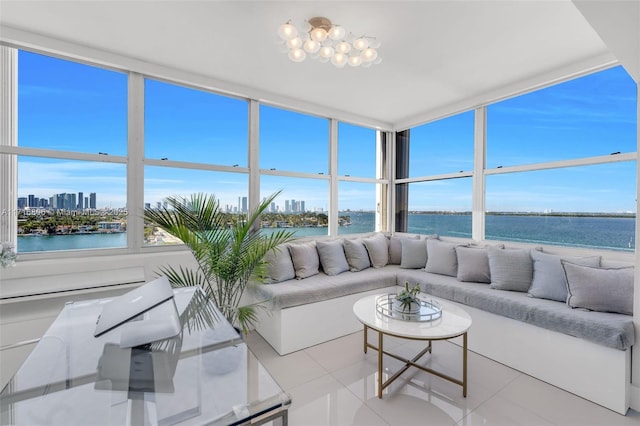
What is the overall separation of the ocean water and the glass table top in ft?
5.06

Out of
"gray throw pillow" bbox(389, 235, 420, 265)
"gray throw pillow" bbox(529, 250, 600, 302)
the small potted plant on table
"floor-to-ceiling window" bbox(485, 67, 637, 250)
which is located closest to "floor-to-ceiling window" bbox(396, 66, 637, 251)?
"floor-to-ceiling window" bbox(485, 67, 637, 250)

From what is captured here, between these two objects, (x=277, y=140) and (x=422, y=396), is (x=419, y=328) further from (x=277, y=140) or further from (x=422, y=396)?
(x=277, y=140)

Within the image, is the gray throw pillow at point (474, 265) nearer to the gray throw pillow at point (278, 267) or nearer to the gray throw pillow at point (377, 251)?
the gray throw pillow at point (377, 251)

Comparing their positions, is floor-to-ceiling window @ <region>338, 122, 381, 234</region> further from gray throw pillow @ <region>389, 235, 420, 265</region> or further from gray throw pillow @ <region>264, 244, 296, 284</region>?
gray throw pillow @ <region>264, 244, 296, 284</region>

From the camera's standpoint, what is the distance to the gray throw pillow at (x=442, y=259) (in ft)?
10.6

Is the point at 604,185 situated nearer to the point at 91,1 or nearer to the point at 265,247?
the point at 265,247

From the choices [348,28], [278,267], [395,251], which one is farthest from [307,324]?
[348,28]

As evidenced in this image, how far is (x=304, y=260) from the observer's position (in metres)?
3.18

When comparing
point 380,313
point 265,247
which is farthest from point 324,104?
point 380,313

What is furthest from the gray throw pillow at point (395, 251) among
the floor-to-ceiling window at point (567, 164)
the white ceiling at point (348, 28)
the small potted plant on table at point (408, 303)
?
the white ceiling at point (348, 28)

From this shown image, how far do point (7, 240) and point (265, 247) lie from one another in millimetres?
2093

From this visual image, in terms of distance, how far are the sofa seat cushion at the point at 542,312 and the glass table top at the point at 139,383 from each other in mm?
2290

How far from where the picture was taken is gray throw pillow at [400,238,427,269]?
3.61 metres

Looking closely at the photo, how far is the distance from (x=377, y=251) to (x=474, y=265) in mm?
1203
